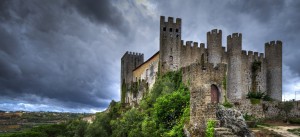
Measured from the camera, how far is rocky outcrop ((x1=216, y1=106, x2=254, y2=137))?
23.2 metres

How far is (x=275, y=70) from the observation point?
54.6 m

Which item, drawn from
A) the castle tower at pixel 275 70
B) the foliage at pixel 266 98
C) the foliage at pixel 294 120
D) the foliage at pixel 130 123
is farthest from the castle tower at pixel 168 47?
the foliage at pixel 294 120

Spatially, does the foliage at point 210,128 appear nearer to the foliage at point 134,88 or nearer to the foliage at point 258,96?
the foliage at point 258,96

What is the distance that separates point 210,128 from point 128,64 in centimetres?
5369

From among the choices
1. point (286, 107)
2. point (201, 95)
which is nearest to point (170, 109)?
point (201, 95)

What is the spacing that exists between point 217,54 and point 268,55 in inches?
361

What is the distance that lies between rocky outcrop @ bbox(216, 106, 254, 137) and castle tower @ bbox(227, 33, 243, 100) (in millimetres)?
26491

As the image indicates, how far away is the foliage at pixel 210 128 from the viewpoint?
21.2 m

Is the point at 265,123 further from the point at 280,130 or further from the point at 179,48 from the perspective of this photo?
the point at 179,48

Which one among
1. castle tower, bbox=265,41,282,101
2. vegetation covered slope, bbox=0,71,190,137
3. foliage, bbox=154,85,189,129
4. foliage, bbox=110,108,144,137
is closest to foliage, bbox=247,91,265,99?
castle tower, bbox=265,41,282,101

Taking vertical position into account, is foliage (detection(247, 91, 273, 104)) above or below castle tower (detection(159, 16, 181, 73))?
below

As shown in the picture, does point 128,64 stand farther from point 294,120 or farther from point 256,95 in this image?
point 294,120

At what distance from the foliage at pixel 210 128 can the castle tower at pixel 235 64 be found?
3127 cm

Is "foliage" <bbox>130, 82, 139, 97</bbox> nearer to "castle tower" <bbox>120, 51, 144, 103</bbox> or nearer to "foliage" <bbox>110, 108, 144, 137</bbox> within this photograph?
"castle tower" <bbox>120, 51, 144, 103</bbox>
